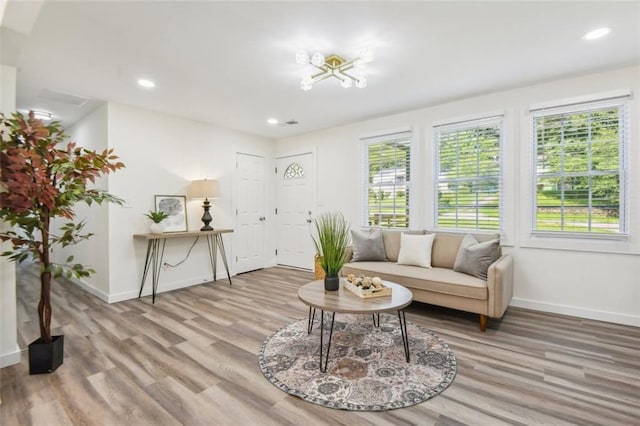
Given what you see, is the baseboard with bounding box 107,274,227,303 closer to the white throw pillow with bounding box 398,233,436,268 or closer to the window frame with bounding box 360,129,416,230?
the window frame with bounding box 360,129,416,230

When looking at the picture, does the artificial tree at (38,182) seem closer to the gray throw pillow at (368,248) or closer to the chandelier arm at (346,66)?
the chandelier arm at (346,66)

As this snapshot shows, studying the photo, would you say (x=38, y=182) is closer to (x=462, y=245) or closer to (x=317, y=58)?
(x=317, y=58)

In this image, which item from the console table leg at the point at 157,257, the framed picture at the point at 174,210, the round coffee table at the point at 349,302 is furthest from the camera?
the framed picture at the point at 174,210

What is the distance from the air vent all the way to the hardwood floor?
8.18 feet

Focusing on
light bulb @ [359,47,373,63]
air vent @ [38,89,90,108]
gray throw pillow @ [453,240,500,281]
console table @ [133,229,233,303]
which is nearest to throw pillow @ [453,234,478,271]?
gray throw pillow @ [453,240,500,281]

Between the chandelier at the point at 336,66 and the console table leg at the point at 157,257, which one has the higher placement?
the chandelier at the point at 336,66

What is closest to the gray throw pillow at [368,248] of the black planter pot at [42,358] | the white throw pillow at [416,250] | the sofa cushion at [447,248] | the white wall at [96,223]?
the white throw pillow at [416,250]

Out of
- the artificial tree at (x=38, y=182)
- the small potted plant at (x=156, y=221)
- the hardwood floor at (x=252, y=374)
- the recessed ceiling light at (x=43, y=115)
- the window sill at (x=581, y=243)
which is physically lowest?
the hardwood floor at (x=252, y=374)

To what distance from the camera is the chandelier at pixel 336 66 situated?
2.38 meters

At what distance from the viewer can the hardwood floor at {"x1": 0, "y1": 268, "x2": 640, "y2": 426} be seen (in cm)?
162

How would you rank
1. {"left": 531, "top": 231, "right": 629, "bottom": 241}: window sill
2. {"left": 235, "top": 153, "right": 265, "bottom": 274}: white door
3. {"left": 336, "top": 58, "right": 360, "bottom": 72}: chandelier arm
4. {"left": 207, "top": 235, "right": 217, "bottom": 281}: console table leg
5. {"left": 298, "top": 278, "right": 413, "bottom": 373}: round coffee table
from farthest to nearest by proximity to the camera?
1. {"left": 235, "top": 153, "right": 265, "bottom": 274}: white door
2. {"left": 207, "top": 235, "right": 217, "bottom": 281}: console table leg
3. {"left": 531, "top": 231, "right": 629, "bottom": 241}: window sill
4. {"left": 336, "top": 58, "right": 360, "bottom": 72}: chandelier arm
5. {"left": 298, "top": 278, "right": 413, "bottom": 373}: round coffee table

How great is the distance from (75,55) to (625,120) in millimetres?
5125

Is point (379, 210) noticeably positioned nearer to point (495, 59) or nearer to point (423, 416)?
point (495, 59)

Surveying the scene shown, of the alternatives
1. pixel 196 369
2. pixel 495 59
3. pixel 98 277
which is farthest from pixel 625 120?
pixel 98 277
